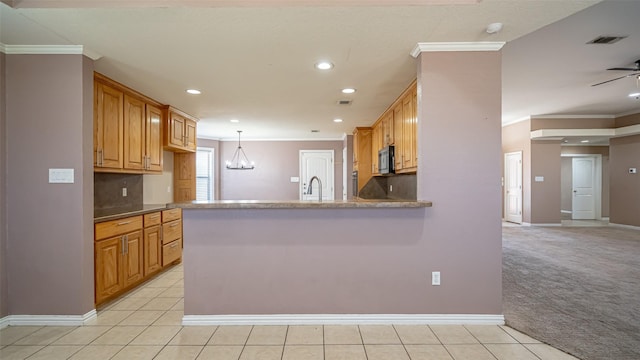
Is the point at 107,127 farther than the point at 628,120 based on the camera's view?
No

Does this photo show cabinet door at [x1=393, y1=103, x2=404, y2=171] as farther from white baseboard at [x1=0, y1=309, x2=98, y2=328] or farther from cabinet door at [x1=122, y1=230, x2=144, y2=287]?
white baseboard at [x1=0, y1=309, x2=98, y2=328]

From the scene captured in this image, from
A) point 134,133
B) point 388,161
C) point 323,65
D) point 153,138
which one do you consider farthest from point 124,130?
point 388,161

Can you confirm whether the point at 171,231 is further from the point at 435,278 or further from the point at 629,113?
the point at 629,113

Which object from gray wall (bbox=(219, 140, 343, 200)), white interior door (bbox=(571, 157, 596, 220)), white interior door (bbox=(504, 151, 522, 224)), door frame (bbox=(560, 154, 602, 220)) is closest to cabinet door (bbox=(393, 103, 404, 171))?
gray wall (bbox=(219, 140, 343, 200))

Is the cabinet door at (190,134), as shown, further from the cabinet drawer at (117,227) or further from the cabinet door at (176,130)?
the cabinet drawer at (117,227)

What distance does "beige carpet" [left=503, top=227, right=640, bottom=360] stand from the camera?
2.25m

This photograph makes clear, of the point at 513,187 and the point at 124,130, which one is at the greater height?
the point at 124,130

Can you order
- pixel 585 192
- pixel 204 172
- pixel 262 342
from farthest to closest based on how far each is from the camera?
pixel 585 192
pixel 204 172
pixel 262 342

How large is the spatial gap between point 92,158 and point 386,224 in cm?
266

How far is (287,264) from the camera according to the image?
2590 mm

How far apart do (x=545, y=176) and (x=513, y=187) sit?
2.56 feet

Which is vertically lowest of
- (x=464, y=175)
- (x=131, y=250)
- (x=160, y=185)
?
(x=131, y=250)

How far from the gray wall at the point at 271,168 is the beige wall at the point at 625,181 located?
6.45 metres

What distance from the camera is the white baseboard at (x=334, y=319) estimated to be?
2.52 meters
